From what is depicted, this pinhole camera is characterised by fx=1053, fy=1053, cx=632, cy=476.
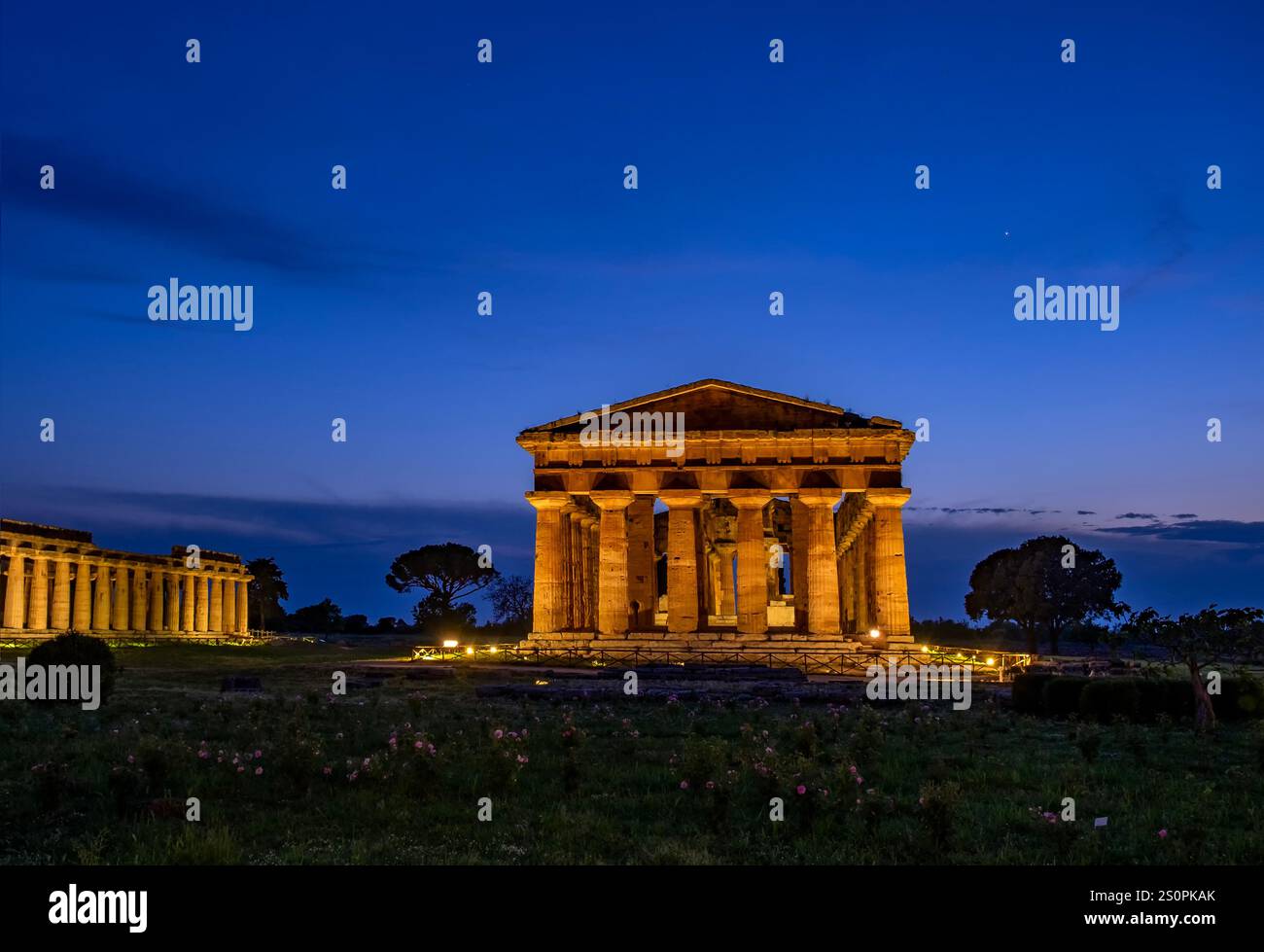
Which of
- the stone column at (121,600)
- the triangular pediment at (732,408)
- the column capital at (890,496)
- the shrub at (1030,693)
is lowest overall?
the shrub at (1030,693)

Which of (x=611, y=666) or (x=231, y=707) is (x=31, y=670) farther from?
(x=611, y=666)

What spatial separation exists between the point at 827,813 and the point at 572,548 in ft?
153

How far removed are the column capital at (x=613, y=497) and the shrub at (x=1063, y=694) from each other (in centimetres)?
2882

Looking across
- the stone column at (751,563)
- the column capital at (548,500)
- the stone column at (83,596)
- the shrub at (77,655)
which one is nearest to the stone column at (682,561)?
the stone column at (751,563)

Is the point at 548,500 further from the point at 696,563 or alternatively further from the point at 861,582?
the point at 861,582

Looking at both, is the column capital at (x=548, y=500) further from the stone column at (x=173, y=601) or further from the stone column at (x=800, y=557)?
the stone column at (x=173, y=601)

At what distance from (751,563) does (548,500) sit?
11.2m

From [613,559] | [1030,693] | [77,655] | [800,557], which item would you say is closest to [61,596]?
[613,559]

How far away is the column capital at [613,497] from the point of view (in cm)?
5531

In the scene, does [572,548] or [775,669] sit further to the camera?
[572,548]

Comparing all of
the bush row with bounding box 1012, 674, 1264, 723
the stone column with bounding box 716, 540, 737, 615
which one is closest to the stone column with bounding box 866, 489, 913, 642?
the bush row with bounding box 1012, 674, 1264, 723

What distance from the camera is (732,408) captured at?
56.3 m

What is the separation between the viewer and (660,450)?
183 ft
